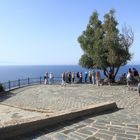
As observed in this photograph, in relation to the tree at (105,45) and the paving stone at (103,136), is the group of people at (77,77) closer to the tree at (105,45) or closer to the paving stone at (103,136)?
the tree at (105,45)

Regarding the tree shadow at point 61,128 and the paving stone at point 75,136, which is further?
the tree shadow at point 61,128

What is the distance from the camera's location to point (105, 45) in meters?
30.2

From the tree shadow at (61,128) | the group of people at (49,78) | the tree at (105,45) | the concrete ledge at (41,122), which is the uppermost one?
the tree at (105,45)

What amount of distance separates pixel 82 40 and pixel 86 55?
180 centimetres

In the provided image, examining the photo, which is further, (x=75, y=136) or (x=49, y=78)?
(x=49, y=78)

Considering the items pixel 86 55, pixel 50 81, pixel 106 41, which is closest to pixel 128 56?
pixel 106 41

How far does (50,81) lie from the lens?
111 ft

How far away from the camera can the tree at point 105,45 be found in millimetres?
29750

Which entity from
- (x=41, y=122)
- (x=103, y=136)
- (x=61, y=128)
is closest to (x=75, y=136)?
(x=103, y=136)

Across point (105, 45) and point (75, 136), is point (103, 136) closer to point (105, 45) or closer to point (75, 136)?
point (75, 136)

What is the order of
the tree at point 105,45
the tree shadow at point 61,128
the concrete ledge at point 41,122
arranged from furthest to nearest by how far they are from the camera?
the tree at point 105,45
the tree shadow at point 61,128
the concrete ledge at point 41,122

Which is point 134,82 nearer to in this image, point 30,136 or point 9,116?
point 9,116

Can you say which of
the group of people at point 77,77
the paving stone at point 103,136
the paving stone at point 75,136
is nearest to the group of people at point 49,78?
the group of people at point 77,77

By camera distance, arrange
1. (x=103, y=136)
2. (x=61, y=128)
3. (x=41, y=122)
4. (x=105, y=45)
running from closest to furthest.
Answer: (x=103, y=136) < (x=41, y=122) < (x=61, y=128) < (x=105, y=45)
